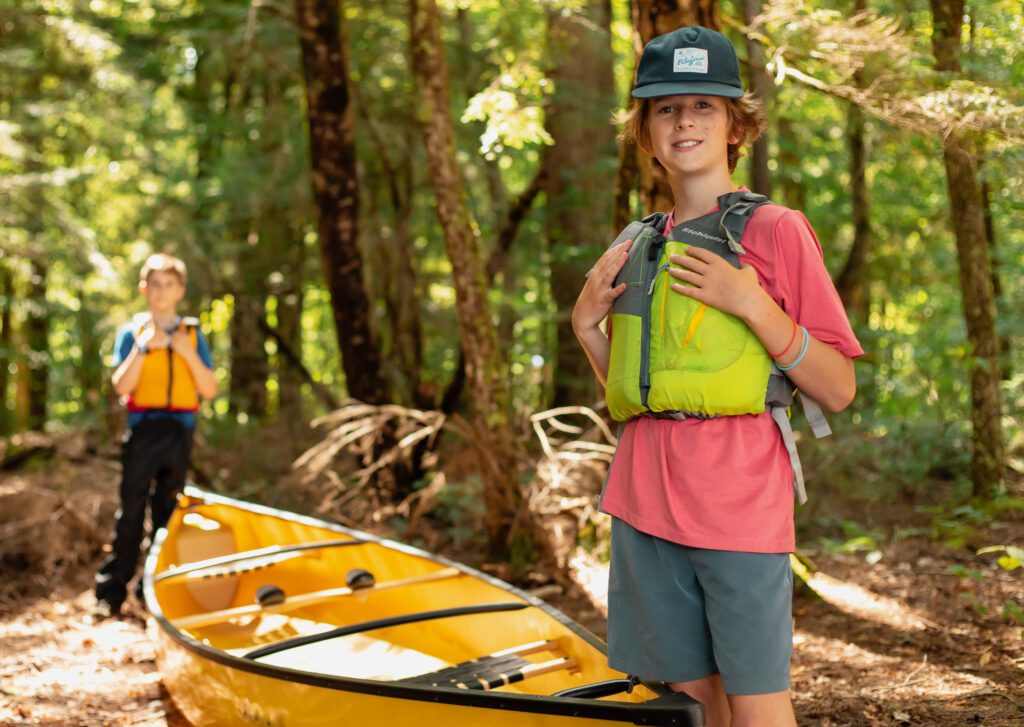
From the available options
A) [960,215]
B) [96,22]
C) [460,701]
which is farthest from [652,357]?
[96,22]

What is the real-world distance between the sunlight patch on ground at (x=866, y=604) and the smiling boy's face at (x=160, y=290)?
410 cm

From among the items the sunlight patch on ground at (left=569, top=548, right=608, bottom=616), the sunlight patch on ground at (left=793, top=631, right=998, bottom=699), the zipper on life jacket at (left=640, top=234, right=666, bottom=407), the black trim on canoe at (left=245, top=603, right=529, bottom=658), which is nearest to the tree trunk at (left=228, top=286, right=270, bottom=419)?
the sunlight patch on ground at (left=569, top=548, right=608, bottom=616)

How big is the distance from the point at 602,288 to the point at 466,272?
3965 millimetres

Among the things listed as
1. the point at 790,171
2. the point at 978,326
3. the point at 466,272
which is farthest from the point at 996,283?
the point at 466,272

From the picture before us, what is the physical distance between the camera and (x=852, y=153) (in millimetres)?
11398

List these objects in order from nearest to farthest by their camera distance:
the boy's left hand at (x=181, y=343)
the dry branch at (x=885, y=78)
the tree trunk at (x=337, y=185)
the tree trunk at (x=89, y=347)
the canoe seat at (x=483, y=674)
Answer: the canoe seat at (x=483, y=674), the dry branch at (x=885, y=78), the boy's left hand at (x=181, y=343), the tree trunk at (x=337, y=185), the tree trunk at (x=89, y=347)

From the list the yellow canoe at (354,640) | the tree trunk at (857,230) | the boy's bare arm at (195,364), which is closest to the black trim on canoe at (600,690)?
the yellow canoe at (354,640)

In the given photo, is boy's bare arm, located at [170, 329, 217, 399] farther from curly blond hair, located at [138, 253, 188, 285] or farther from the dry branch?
the dry branch

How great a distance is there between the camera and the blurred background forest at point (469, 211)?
605 centimetres

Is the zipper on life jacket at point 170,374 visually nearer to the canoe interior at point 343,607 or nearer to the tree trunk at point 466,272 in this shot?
the canoe interior at point 343,607

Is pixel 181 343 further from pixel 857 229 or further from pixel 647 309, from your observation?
pixel 857 229

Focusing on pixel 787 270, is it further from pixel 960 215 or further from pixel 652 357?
pixel 960 215

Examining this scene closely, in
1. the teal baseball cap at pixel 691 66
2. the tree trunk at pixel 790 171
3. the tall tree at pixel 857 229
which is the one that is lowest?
the teal baseball cap at pixel 691 66

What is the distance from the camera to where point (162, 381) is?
229 inches
